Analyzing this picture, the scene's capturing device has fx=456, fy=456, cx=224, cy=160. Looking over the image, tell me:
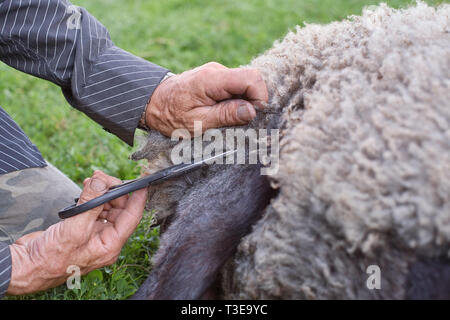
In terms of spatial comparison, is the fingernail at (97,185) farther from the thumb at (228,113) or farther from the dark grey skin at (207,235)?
the thumb at (228,113)

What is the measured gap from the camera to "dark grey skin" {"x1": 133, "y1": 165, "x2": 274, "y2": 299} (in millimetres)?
1781

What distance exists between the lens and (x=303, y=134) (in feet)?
5.50

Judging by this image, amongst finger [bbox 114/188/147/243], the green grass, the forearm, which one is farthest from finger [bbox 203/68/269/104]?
the forearm

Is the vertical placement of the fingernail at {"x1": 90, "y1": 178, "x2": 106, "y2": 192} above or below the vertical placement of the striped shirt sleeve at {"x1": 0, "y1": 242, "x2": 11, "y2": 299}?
above

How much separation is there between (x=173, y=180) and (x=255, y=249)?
705 millimetres

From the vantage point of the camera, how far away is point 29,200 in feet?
9.26

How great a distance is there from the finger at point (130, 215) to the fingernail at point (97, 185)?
0.17 meters

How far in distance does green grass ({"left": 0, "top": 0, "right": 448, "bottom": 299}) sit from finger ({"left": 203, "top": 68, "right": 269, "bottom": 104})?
3.37ft

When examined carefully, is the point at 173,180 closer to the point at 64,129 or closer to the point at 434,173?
the point at 434,173

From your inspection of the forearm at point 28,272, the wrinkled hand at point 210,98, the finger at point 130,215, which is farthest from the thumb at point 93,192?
the wrinkled hand at point 210,98

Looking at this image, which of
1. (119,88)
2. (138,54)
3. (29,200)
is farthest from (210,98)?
(138,54)

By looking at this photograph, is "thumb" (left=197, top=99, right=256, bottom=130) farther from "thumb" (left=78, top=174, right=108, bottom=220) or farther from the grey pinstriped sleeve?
"thumb" (left=78, top=174, right=108, bottom=220)

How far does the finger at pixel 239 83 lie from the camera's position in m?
2.14
